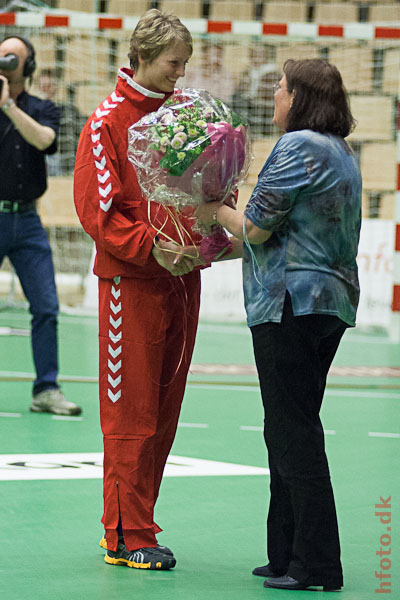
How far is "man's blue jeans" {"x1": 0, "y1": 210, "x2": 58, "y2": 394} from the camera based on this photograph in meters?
6.34

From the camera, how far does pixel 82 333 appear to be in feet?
32.6

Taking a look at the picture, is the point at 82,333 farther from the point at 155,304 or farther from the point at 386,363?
the point at 155,304

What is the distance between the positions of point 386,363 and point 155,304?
17.7ft

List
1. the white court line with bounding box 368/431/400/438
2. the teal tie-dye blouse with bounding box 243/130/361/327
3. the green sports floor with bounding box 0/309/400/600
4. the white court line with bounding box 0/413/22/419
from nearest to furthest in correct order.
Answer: the teal tie-dye blouse with bounding box 243/130/361/327
the green sports floor with bounding box 0/309/400/600
the white court line with bounding box 368/431/400/438
the white court line with bounding box 0/413/22/419

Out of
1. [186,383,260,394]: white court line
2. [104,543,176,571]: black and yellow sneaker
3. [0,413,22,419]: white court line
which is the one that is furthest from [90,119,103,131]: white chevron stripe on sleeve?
[186,383,260,394]: white court line

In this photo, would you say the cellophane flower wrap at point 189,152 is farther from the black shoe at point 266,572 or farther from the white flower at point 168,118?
the black shoe at point 266,572

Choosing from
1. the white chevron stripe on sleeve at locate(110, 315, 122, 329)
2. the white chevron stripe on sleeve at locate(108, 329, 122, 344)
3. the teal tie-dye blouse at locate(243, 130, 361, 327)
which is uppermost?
the teal tie-dye blouse at locate(243, 130, 361, 327)

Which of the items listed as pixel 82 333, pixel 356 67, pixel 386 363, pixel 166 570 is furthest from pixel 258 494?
pixel 356 67

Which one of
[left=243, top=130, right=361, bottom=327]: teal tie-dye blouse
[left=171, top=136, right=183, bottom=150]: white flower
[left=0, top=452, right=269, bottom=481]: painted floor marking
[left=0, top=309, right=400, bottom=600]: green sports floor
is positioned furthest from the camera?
[left=0, top=452, right=269, bottom=481]: painted floor marking

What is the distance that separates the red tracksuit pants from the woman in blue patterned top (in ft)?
1.34

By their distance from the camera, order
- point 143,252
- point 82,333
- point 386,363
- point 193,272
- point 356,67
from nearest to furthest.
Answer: point 143,252, point 193,272, point 386,363, point 82,333, point 356,67

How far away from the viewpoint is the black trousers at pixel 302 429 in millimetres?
3275

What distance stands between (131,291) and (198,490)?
1389 millimetres

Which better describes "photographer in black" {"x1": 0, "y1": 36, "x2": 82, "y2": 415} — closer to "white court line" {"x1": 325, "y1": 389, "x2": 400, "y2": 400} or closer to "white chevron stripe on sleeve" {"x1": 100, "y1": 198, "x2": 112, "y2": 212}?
"white court line" {"x1": 325, "y1": 389, "x2": 400, "y2": 400}
